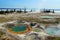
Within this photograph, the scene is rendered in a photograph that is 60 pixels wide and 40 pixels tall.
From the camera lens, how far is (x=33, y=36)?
471 cm

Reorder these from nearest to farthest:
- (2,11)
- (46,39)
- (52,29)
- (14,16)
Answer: (46,39)
(52,29)
(14,16)
(2,11)

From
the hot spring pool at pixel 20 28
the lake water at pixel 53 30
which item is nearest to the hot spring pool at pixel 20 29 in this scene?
the hot spring pool at pixel 20 28

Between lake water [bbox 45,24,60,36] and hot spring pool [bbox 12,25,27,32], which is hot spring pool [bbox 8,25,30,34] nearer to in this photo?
hot spring pool [bbox 12,25,27,32]

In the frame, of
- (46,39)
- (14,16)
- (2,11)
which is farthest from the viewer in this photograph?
(2,11)

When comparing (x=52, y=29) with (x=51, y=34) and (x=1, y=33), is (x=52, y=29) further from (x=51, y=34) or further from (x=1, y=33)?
(x=1, y=33)

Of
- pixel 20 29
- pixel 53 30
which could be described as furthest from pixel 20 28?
pixel 53 30

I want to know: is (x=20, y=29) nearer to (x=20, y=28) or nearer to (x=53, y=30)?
(x=20, y=28)

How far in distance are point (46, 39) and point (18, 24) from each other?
1018mm

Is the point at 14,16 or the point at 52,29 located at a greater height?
the point at 14,16

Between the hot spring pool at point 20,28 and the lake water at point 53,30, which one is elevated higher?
the hot spring pool at point 20,28

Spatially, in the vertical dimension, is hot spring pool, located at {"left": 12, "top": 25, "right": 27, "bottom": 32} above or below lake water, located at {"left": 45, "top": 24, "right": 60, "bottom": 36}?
above

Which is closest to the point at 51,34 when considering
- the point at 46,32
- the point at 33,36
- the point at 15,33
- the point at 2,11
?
the point at 46,32

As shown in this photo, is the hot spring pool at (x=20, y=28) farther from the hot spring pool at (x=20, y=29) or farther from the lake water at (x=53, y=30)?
the lake water at (x=53, y=30)

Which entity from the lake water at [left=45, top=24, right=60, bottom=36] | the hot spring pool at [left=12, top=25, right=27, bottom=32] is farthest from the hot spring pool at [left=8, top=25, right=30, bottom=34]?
the lake water at [left=45, top=24, right=60, bottom=36]
